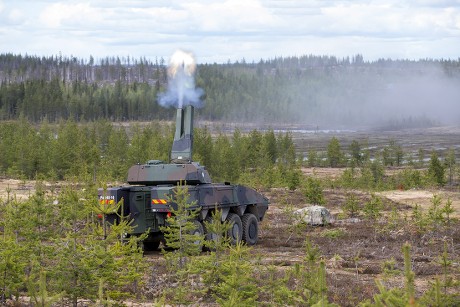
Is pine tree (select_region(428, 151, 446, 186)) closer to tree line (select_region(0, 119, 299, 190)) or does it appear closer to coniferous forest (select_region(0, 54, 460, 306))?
coniferous forest (select_region(0, 54, 460, 306))

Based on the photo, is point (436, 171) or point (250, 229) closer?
point (250, 229)

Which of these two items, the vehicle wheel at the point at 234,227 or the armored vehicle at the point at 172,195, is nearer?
the armored vehicle at the point at 172,195

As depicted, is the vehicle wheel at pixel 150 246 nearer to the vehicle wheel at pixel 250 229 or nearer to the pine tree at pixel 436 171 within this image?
the vehicle wheel at pixel 250 229

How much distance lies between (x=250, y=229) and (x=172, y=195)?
454 centimetres

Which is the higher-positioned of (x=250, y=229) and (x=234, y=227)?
(x=234, y=227)

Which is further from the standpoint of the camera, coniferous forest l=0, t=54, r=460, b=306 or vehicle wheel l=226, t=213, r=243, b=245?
vehicle wheel l=226, t=213, r=243, b=245

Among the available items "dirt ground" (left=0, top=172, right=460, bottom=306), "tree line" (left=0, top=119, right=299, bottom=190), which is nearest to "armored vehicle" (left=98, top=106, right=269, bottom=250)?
"dirt ground" (left=0, top=172, right=460, bottom=306)

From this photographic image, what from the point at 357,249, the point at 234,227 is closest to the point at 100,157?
the point at 234,227

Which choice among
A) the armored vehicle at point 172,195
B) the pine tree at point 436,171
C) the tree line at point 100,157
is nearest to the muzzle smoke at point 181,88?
the armored vehicle at point 172,195

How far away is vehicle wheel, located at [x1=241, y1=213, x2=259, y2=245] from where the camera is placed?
22725mm

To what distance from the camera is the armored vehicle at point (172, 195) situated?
1954 cm

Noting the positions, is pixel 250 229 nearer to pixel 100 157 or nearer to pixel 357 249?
pixel 357 249

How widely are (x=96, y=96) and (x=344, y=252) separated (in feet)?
413

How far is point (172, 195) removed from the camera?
19.4 meters
